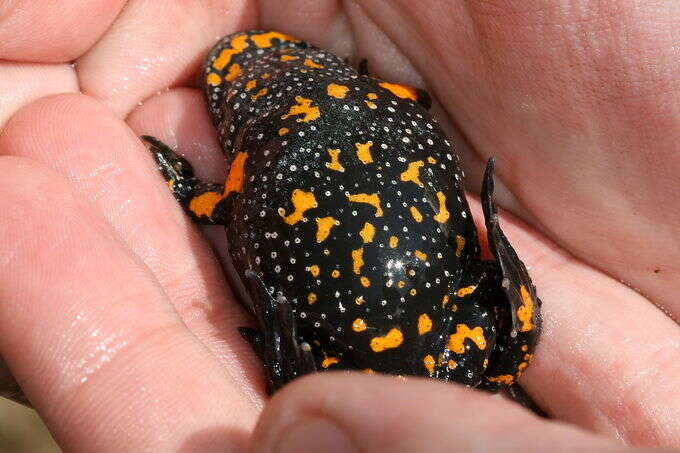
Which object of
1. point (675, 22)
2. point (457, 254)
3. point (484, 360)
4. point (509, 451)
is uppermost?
point (675, 22)

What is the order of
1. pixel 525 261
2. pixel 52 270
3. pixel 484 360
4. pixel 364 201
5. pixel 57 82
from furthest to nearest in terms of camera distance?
pixel 57 82
pixel 525 261
pixel 484 360
pixel 364 201
pixel 52 270

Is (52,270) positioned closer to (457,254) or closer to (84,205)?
(84,205)

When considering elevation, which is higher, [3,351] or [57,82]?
[57,82]

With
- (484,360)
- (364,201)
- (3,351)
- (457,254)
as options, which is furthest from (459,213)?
(3,351)

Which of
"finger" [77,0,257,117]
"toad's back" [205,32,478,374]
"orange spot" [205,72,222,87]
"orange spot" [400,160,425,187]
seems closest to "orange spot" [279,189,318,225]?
"toad's back" [205,32,478,374]

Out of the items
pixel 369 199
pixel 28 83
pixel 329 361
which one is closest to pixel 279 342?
pixel 329 361

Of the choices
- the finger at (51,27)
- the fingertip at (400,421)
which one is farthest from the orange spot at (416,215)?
the finger at (51,27)
